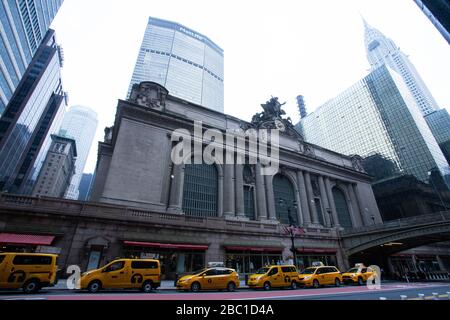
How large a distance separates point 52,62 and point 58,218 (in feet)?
415

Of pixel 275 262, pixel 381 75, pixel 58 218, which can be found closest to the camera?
pixel 58 218

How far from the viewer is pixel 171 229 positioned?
2000 centimetres

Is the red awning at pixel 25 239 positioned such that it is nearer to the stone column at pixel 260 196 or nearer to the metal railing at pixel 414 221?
the stone column at pixel 260 196

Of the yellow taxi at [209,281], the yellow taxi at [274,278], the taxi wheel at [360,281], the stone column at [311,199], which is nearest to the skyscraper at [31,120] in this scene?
the yellow taxi at [209,281]

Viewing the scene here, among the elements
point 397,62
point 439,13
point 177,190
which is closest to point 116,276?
point 177,190

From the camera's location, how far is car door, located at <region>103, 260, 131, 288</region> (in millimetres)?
11320

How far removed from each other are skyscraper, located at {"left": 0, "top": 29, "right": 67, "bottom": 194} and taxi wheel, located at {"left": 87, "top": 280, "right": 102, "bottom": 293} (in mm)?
92544

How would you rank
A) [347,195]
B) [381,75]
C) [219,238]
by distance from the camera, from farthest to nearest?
1. [381,75]
2. [347,195]
3. [219,238]

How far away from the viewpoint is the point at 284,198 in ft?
116

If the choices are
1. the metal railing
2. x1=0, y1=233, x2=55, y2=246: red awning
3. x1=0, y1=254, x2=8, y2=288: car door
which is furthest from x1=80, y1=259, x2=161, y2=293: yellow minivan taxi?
the metal railing

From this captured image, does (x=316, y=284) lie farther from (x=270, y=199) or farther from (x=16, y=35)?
(x=16, y=35)

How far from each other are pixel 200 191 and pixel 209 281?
16.2 metres
